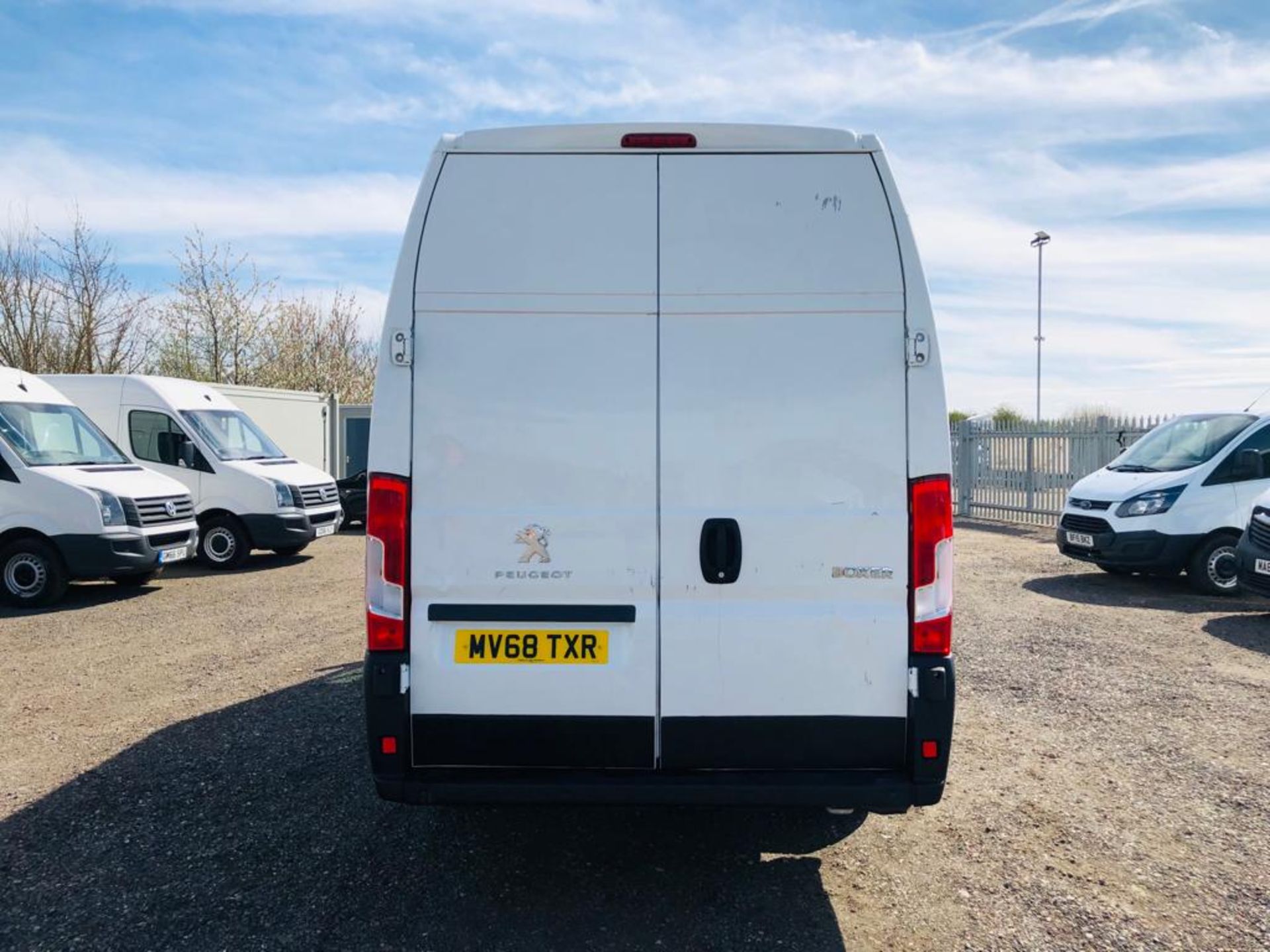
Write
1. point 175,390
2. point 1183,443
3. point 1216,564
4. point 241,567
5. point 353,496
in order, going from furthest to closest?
point 353,496
point 175,390
point 241,567
point 1183,443
point 1216,564

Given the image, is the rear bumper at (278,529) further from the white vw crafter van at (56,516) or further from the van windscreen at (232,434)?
the white vw crafter van at (56,516)

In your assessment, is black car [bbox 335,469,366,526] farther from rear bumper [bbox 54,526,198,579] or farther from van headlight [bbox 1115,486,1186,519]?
van headlight [bbox 1115,486,1186,519]

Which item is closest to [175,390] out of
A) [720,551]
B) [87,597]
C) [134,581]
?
[134,581]

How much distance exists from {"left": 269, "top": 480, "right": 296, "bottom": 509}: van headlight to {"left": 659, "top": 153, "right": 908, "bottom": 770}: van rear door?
436 inches

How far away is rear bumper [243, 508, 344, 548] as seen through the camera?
1327 cm

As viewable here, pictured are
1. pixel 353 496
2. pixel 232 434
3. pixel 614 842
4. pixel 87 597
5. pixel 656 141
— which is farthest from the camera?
pixel 353 496

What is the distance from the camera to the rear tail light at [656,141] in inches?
138

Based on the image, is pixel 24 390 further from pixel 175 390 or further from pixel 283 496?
pixel 283 496

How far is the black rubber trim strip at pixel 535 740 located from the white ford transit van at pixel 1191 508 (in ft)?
29.4

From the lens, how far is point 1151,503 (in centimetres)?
1062

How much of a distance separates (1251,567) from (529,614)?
26.3ft

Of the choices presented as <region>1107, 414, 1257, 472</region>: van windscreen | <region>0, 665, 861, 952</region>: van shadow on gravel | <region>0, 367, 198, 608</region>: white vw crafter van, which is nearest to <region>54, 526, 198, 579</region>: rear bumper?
<region>0, 367, 198, 608</region>: white vw crafter van

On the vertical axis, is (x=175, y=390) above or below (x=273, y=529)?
above

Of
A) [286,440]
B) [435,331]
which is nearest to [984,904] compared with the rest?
[435,331]
